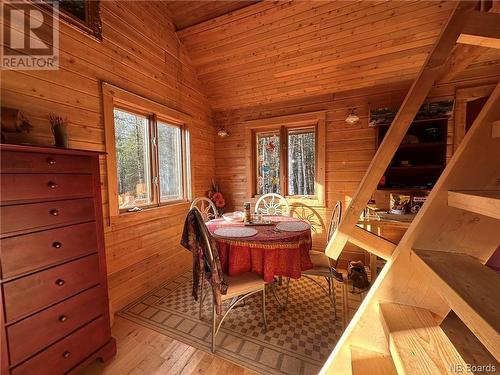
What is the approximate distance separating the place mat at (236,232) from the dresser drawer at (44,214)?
927mm

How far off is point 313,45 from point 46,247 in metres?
3.07

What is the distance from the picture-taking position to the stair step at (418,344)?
1.90ft

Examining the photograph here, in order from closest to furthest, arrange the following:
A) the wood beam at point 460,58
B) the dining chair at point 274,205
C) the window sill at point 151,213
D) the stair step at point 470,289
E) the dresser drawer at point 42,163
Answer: the stair step at point 470,289, the dresser drawer at point 42,163, the wood beam at point 460,58, the window sill at point 151,213, the dining chair at point 274,205

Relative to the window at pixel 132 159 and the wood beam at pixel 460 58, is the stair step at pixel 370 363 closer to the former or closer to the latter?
the window at pixel 132 159

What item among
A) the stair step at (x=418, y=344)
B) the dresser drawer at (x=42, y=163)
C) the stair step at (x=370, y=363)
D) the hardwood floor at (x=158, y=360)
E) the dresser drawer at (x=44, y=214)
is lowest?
the hardwood floor at (x=158, y=360)

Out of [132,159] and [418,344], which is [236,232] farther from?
[132,159]

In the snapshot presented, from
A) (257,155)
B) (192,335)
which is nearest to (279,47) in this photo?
(257,155)

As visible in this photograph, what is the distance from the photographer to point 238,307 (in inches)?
83.2

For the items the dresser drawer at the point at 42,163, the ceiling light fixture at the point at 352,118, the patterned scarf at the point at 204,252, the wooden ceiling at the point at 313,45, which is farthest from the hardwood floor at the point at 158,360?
the wooden ceiling at the point at 313,45

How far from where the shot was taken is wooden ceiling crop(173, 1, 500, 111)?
2.20 metres

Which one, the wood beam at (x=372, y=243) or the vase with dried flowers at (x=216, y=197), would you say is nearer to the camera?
the wood beam at (x=372, y=243)

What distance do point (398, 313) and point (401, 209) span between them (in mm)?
2218

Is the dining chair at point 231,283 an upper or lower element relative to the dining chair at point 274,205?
lower

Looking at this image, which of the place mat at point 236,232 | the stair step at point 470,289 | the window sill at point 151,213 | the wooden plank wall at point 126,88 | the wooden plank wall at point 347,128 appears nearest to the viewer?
the stair step at point 470,289
